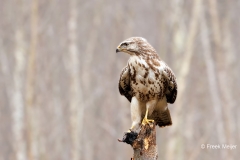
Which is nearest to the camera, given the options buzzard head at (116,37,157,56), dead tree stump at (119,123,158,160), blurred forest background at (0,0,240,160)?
dead tree stump at (119,123,158,160)

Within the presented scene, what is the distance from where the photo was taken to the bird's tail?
711 cm

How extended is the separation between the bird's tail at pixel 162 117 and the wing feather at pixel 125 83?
364 millimetres

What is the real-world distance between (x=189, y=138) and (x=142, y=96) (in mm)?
15738

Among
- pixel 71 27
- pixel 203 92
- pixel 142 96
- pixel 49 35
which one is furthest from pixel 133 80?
pixel 203 92

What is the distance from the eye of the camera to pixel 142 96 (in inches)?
267

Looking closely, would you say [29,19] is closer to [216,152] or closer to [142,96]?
[216,152]

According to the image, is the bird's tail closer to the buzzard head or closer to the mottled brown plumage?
the mottled brown plumage

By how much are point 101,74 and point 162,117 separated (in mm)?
20898

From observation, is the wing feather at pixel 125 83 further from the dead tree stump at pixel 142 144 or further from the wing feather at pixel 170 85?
the dead tree stump at pixel 142 144

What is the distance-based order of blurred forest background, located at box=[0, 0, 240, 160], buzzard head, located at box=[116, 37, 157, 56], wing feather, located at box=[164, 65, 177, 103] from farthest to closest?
blurred forest background, located at box=[0, 0, 240, 160] < wing feather, located at box=[164, 65, 177, 103] < buzzard head, located at box=[116, 37, 157, 56]

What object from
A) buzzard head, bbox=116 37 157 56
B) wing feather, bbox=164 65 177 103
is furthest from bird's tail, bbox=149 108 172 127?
buzzard head, bbox=116 37 157 56

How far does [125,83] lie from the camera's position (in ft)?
22.9

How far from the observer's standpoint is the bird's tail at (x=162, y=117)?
711 cm

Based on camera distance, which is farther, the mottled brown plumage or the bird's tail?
the bird's tail
